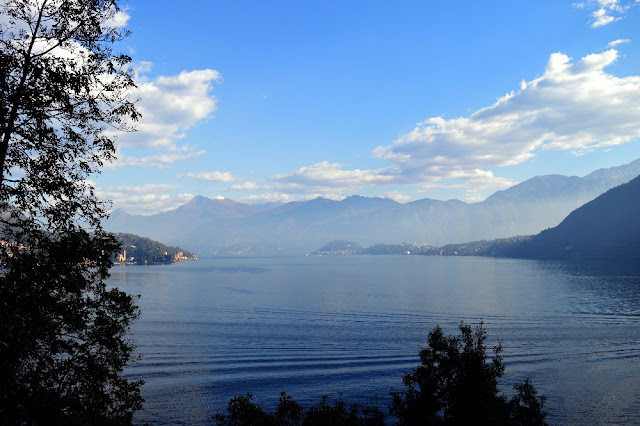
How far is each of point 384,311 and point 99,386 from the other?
9763cm

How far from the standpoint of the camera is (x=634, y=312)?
104 m

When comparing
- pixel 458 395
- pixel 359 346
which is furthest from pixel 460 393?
pixel 359 346

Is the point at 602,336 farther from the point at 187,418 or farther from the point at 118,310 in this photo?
the point at 118,310

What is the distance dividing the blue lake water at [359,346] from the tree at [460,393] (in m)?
17.0

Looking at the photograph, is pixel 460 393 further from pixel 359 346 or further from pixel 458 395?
pixel 359 346

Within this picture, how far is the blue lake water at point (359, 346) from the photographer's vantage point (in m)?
52.8

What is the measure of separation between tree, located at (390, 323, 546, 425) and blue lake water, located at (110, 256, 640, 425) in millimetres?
16971

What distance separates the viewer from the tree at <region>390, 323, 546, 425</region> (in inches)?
1238

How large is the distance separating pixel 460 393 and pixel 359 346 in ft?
141

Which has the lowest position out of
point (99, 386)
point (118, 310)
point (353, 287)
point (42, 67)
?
point (353, 287)

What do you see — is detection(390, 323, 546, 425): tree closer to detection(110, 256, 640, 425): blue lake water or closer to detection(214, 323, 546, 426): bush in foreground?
detection(214, 323, 546, 426): bush in foreground

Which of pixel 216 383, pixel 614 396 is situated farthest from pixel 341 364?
pixel 614 396

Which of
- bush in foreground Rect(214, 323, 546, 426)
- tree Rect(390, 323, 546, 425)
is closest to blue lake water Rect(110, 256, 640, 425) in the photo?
bush in foreground Rect(214, 323, 546, 426)

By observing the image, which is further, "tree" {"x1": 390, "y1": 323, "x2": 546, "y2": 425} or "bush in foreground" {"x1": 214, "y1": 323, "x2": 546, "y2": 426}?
"tree" {"x1": 390, "y1": 323, "x2": 546, "y2": 425}
